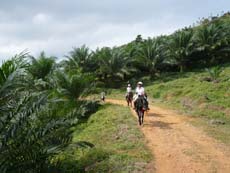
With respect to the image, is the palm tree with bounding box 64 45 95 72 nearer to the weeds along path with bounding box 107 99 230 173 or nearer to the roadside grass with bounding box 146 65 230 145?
the roadside grass with bounding box 146 65 230 145

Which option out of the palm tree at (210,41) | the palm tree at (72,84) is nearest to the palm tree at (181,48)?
the palm tree at (210,41)

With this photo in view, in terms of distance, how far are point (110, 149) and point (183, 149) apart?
2.25 metres

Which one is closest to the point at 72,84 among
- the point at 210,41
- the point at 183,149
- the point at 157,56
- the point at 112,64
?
Result: the point at 183,149

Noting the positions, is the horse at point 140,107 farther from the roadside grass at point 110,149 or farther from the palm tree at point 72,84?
the palm tree at point 72,84

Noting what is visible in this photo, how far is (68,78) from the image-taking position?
74.8 ft

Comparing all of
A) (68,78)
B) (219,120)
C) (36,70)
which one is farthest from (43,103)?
(36,70)

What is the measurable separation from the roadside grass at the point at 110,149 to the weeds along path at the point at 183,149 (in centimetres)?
41

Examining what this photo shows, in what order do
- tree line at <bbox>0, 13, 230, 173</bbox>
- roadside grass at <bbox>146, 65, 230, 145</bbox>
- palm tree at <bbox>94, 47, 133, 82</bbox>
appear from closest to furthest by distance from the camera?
1. tree line at <bbox>0, 13, 230, 173</bbox>
2. roadside grass at <bbox>146, 65, 230, 145</bbox>
3. palm tree at <bbox>94, 47, 133, 82</bbox>

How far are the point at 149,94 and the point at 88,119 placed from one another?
8994 millimetres

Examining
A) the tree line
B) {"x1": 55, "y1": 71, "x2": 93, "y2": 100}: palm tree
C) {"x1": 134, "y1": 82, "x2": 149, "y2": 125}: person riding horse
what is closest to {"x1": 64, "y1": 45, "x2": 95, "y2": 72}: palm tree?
the tree line

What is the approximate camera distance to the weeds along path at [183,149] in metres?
11.3

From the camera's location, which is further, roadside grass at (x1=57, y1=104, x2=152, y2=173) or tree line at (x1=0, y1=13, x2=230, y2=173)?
roadside grass at (x1=57, y1=104, x2=152, y2=173)

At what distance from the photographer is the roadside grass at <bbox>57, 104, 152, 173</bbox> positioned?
1169cm

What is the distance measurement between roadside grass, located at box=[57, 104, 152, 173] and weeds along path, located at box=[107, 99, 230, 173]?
41cm
